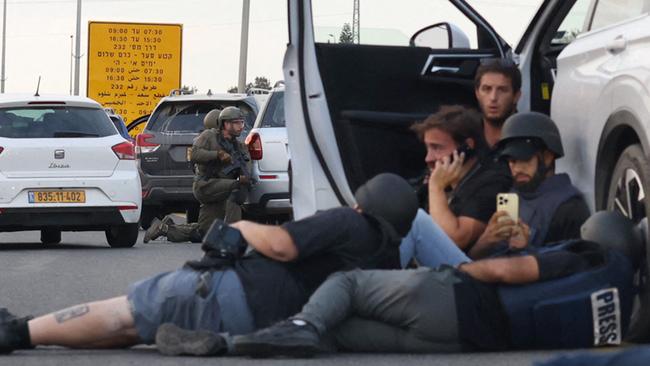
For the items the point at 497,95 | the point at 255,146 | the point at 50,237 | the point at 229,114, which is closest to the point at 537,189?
the point at 497,95

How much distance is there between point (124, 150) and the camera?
60.7ft

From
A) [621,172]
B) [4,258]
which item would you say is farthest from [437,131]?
[4,258]

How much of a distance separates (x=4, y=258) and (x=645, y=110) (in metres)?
10.0

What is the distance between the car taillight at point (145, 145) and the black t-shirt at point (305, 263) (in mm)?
14817

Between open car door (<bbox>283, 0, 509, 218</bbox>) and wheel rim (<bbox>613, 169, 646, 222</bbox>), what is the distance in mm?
1922

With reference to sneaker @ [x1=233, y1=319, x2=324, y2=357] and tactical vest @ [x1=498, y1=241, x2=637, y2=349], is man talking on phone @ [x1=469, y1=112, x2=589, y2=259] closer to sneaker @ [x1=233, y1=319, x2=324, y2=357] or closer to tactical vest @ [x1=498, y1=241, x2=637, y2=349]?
tactical vest @ [x1=498, y1=241, x2=637, y2=349]

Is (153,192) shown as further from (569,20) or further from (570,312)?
(570,312)

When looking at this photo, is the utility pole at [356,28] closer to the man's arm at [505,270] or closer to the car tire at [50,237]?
the man's arm at [505,270]

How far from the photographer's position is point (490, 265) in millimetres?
7500

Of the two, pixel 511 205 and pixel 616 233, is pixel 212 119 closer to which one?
pixel 511 205

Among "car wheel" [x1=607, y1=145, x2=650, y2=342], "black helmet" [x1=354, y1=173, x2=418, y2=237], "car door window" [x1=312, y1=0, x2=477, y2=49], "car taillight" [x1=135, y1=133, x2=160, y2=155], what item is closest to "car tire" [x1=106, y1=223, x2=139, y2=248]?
"car taillight" [x1=135, y1=133, x2=160, y2=155]

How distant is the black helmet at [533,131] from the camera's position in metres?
8.67

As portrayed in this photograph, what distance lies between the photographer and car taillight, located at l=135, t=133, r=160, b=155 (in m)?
22.2

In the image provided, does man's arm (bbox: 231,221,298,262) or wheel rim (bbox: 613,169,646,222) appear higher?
wheel rim (bbox: 613,169,646,222)
